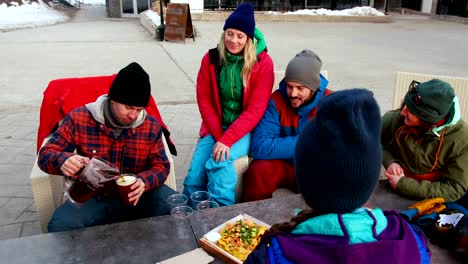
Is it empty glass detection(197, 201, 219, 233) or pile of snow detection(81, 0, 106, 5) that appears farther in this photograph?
pile of snow detection(81, 0, 106, 5)

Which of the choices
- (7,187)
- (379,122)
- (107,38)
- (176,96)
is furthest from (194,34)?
(379,122)

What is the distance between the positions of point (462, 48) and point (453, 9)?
9215 millimetres

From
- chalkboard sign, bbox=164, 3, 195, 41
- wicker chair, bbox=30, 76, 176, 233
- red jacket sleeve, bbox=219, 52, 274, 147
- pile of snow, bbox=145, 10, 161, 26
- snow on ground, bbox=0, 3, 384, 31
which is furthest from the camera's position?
snow on ground, bbox=0, 3, 384, 31

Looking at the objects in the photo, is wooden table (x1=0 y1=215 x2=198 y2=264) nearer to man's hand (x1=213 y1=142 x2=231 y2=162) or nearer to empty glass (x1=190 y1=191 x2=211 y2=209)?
empty glass (x1=190 y1=191 x2=211 y2=209)

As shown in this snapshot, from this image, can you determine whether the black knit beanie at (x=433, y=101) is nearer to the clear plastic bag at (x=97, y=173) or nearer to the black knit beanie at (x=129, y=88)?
the black knit beanie at (x=129, y=88)

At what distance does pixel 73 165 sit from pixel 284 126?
Result: 1630 mm

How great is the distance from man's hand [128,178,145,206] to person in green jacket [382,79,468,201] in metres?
1.48

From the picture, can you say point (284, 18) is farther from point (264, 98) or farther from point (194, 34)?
point (264, 98)

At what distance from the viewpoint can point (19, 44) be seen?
1235 cm

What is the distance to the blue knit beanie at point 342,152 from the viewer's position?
1.14 metres

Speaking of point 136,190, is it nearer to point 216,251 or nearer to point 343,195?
point 216,251

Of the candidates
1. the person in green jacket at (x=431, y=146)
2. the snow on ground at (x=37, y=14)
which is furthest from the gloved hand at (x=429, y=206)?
the snow on ground at (x=37, y=14)

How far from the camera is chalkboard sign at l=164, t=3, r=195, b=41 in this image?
12219 millimetres

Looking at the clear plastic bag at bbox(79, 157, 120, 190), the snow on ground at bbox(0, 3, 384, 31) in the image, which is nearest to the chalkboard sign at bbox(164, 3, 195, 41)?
the snow on ground at bbox(0, 3, 384, 31)
